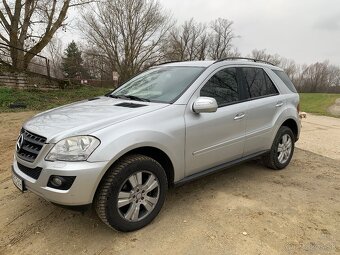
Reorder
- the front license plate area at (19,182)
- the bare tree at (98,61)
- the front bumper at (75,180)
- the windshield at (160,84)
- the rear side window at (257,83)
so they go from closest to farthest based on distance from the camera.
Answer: the front bumper at (75,180) < the front license plate area at (19,182) < the windshield at (160,84) < the rear side window at (257,83) < the bare tree at (98,61)

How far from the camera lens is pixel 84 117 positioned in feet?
10.2

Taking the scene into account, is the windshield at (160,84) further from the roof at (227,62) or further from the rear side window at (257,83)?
the rear side window at (257,83)

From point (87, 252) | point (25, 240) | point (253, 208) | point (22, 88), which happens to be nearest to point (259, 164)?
point (253, 208)

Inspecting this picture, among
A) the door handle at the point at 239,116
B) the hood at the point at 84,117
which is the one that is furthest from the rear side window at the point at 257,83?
the hood at the point at 84,117

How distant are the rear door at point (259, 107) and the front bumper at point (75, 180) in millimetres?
2247

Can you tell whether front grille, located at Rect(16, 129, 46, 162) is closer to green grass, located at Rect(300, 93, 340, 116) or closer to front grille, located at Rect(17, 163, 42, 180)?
front grille, located at Rect(17, 163, 42, 180)

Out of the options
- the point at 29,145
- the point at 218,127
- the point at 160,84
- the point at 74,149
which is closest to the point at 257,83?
the point at 218,127

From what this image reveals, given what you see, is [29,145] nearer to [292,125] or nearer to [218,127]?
[218,127]

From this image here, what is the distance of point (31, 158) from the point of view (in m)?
2.89

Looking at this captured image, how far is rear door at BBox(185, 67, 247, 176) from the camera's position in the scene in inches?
137

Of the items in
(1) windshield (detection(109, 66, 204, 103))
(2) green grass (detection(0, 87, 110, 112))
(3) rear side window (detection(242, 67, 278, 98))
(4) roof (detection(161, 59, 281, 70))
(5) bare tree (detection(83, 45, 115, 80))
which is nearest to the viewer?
(1) windshield (detection(109, 66, 204, 103))

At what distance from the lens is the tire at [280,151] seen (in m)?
4.84

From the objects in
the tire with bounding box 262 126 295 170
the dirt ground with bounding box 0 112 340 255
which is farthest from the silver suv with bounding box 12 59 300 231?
the dirt ground with bounding box 0 112 340 255

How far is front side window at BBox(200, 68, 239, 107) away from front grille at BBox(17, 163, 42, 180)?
194 centimetres
